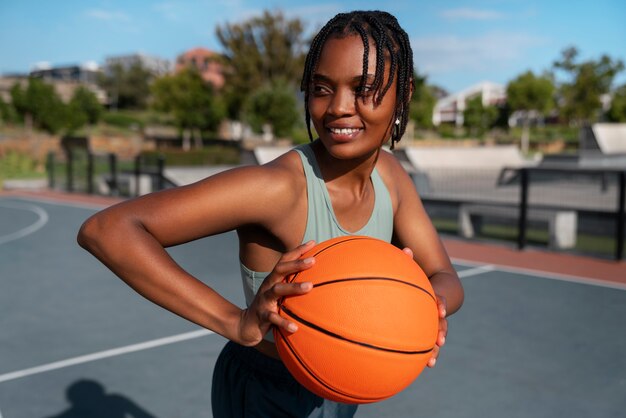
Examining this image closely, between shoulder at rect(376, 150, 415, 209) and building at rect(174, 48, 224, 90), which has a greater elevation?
building at rect(174, 48, 224, 90)

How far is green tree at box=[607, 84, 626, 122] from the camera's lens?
54062mm

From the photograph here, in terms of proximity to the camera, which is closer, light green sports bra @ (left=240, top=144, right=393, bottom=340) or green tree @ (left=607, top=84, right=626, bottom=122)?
light green sports bra @ (left=240, top=144, right=393, bottom=340)

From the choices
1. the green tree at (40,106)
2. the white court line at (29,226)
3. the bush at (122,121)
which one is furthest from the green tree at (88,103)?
the white court line at (29,226)

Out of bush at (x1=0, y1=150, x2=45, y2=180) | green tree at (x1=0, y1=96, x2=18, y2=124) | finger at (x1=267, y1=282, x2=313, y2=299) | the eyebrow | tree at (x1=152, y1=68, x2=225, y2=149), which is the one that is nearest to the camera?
finger at (x1=267, y1=282, x2=313, y2=299)

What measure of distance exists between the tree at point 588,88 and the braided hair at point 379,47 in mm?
55879

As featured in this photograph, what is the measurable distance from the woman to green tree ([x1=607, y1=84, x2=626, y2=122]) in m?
58.4

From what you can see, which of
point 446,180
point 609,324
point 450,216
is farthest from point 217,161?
point 609,324

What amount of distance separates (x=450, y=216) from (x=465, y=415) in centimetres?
917

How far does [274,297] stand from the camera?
1405mm

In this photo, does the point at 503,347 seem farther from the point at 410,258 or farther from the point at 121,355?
the point at 410,258

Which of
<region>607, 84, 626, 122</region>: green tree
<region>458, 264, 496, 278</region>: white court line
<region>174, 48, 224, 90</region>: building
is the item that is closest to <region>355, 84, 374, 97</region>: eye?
<region>458, 264, 496, 278</region>: white court line

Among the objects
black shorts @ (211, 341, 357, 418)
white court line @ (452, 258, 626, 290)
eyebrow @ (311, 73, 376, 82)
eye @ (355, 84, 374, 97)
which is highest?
eyebrow @ (311, 73, 376, 82)

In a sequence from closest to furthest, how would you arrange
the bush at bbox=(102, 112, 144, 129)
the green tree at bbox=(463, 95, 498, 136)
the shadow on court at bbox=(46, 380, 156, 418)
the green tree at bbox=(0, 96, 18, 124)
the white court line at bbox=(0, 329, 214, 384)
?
1. the shadow on court at bbox=(46, 380, 156, 418)
2. the white court line at bbox=(0, 329, 214, 384)
3. the green tree at bbox=(0, 96, 18, 124)
4. the green tree at bbox=(463, 95, 498, 136)
5. the bush at bbox=(102, 112, 144, 129)

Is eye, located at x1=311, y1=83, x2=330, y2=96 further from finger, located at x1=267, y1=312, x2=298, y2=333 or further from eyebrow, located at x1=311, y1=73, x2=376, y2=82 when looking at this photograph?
finger, located at x1=267, y1=312, x2=298, y2=333
